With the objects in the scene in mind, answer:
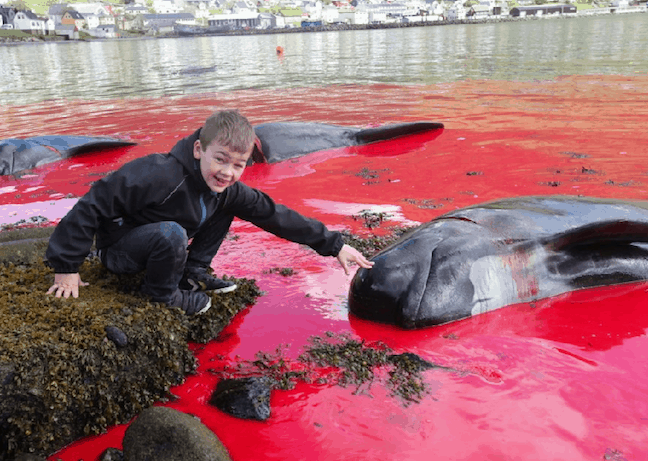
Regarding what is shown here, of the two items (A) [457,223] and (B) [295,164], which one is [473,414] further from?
(B) [295,164]

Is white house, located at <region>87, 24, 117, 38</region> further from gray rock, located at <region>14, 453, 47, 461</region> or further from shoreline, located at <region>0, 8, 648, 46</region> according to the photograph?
gray rock, located at <region>14, 453, 47, 461</region>

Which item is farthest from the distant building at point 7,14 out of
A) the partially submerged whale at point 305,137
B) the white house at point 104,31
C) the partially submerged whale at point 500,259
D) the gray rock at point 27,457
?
the gray rock at point 27,457

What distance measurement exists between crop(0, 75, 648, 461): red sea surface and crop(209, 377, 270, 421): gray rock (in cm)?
5

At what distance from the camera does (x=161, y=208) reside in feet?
11.0

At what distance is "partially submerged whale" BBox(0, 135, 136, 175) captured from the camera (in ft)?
28.7

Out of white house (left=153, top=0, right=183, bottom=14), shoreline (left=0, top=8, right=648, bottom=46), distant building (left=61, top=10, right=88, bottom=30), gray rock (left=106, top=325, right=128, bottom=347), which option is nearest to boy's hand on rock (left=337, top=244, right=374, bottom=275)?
gray rock (left=106, top=325, right=128, bottom=347)

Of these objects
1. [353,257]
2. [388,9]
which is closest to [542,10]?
[388,9]

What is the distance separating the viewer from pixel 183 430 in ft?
8.06

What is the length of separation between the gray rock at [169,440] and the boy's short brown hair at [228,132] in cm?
141

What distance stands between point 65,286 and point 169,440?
1.25m

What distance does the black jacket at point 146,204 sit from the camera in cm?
312

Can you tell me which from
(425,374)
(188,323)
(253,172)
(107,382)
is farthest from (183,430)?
(253,172)

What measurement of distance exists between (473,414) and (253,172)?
5.86 metres

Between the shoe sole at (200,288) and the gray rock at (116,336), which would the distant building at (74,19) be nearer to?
the shoe sole at (200,288)
